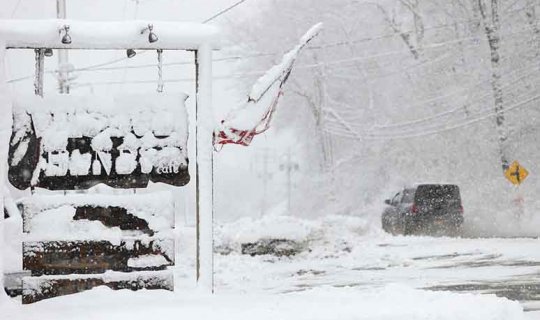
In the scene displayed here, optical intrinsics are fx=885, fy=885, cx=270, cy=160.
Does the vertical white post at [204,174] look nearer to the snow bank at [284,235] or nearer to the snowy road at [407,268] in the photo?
the snowy road at [407,268]

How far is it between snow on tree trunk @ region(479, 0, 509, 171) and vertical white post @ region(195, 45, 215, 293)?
30060 millimetres

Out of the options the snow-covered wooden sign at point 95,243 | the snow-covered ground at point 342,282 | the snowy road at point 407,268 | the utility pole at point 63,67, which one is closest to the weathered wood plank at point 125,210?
the snow-covered wooden sign at point 95,243

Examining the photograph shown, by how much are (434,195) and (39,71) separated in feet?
77.7

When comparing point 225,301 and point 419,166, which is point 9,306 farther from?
point 419,166

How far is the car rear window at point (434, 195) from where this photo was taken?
31969 millimetres

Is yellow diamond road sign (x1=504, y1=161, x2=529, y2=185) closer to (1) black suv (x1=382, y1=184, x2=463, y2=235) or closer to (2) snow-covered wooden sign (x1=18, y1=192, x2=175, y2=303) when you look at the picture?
(1) black suv (x1=382, y1=184, x2=463, y2=235)

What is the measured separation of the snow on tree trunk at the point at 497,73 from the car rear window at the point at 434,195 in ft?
24.6

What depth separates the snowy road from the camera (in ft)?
53.9

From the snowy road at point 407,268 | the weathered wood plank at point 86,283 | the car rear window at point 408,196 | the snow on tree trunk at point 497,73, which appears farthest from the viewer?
the snow on tree trunk at point 497,73

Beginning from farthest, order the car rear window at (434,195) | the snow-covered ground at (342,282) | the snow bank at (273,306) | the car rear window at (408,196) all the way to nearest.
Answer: the car rear window at (408,196) → the car rear window at (434,195) → the snow-covered ground at (342,282) → the snow bank at (273,306)

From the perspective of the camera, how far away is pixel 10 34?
31.6ft

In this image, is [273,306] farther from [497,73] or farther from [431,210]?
[497,73]

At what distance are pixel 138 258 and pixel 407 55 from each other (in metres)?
39.4

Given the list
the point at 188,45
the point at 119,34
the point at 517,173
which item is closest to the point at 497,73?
the point at 517,173
